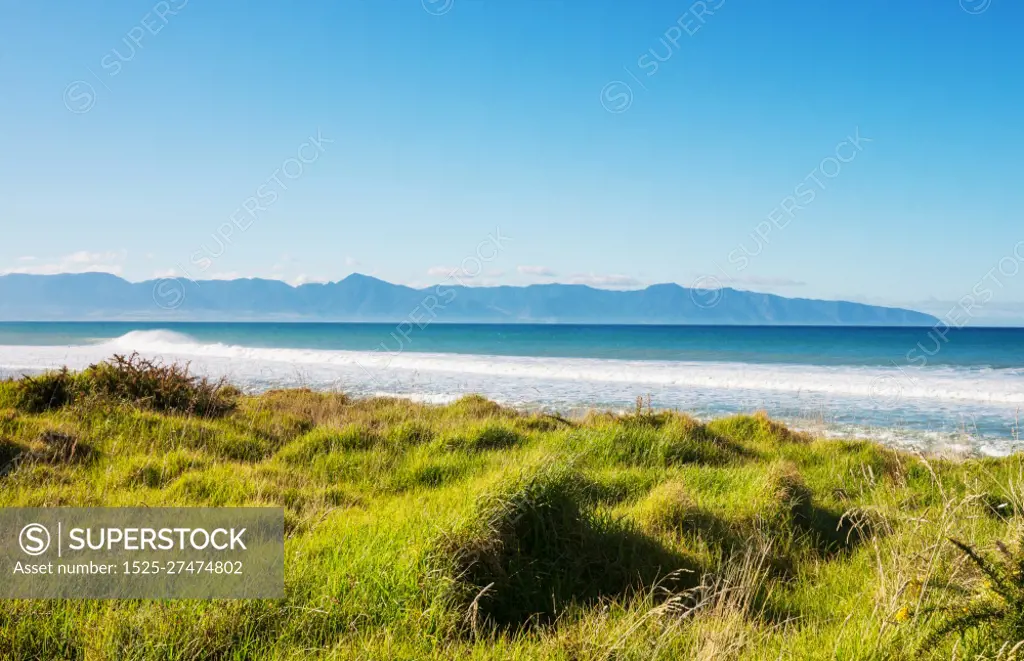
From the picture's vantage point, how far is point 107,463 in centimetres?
714

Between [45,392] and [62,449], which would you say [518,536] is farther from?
[45,392]

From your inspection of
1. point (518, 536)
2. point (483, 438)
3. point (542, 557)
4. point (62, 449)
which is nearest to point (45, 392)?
point (62, 449)

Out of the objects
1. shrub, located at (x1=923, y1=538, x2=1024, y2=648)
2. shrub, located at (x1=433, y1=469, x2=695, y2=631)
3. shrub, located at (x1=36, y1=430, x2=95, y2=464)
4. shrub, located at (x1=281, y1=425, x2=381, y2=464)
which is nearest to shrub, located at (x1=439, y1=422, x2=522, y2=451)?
shrub, located at (x1=281, y1=425, x2=381, y2=464)

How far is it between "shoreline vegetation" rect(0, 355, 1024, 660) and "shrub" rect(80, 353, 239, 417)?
0.04 m

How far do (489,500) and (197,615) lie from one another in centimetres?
219

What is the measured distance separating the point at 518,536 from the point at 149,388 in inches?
298

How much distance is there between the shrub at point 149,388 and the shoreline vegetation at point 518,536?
39 millimetres

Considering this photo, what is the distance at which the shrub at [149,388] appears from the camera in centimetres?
988

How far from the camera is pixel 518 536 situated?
5234 millimetres

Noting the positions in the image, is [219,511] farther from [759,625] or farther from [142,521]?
[759,625]

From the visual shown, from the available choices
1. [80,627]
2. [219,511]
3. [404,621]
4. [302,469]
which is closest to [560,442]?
[302,469]

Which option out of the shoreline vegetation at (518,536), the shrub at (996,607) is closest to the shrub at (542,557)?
the shoreline vegetation at (518,536)

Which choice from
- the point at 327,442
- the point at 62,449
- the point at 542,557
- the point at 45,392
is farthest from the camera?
the point at 45,392

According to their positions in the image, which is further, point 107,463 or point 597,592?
point 107,463
